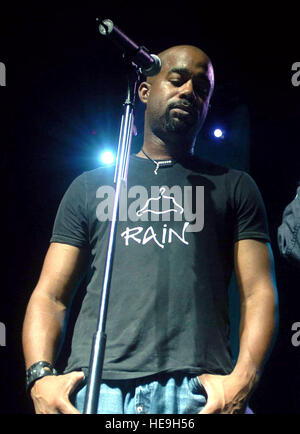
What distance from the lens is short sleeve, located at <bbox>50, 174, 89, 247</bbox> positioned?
190cm

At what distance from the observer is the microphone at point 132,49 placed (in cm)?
146

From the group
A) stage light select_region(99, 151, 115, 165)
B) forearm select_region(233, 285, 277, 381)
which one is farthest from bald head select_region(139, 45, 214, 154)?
stage light select_region(99, 151, 115, 165)

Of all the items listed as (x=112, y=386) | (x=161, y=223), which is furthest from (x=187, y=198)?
(x=112, y=386)

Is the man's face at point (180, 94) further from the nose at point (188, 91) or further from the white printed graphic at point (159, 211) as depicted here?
the white printed graphic at point (159, 211)

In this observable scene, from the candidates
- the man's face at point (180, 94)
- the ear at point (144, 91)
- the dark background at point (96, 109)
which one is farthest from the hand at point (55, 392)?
the dark background at point (96, 109)

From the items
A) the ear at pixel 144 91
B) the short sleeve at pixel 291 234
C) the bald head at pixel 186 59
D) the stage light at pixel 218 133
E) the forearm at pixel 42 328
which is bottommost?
the forearm at pixel 42 328

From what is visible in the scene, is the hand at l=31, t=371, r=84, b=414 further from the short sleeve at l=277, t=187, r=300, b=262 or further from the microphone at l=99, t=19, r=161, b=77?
the microphone at l=99, t=19, r=161, b=77

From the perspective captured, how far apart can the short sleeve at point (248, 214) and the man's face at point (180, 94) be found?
0.37 meters

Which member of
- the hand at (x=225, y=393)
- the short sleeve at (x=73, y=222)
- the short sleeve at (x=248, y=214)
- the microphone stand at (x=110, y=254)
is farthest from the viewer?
the short sleeve at (x=73, y=222)

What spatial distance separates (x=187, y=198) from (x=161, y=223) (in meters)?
0.16

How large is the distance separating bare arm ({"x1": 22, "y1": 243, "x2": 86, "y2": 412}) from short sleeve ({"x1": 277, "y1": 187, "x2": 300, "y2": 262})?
0.80 m

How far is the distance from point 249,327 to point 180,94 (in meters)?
1.06

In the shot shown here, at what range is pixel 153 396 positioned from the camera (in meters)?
1.46
